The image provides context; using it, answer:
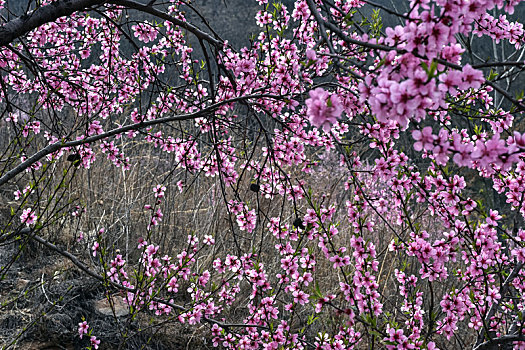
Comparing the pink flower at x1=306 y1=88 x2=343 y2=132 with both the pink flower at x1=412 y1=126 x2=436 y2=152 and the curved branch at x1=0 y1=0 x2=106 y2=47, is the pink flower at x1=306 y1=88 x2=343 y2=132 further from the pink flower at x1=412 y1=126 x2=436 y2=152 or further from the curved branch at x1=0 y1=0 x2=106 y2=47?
the curved branch at x1=0 y1=0 x2=106 y2=47

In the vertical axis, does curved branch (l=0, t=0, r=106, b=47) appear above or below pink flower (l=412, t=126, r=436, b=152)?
above

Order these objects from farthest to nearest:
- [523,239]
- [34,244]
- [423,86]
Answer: [34,244] < [523,239] < [423,86]

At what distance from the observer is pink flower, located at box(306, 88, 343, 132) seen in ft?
3.24

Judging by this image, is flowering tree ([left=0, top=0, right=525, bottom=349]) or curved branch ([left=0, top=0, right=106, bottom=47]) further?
curved branch ([left=0, top=0, right=106, bottom=47])

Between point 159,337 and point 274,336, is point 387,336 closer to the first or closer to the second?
point 274,336

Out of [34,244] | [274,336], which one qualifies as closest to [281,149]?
[274,336]

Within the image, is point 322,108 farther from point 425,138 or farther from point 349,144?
point 349,144

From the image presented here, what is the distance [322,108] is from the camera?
39.3 inches

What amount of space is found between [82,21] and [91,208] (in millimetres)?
2027

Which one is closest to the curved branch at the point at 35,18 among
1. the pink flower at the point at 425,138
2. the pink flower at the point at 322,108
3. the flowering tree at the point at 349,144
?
the flowering tree at the point at 349,144

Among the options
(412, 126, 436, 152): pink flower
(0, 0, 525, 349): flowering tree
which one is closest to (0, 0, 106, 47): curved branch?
(0, 0, 525, 349): flowering tree

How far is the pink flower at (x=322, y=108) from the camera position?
99 cm

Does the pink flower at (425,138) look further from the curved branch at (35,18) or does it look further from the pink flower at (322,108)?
the curved branch at (35,18)

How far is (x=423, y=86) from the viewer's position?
87 cm
